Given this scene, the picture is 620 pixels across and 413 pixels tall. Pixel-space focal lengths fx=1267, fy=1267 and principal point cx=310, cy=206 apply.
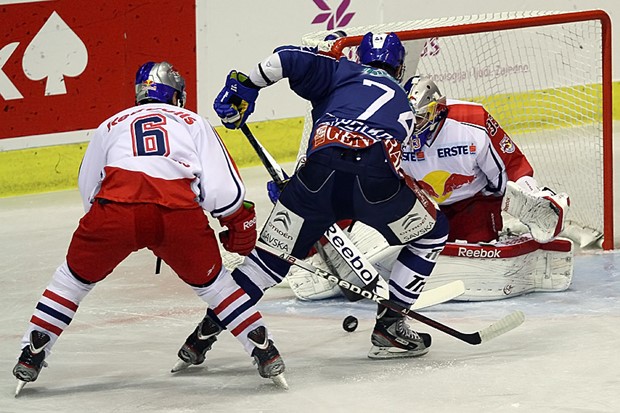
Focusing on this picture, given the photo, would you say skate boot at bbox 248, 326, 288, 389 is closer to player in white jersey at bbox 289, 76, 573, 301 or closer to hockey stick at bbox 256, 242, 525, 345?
hockey stick at bbox 256, 242, 525, 345

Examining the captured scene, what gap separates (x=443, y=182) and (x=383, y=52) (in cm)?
116

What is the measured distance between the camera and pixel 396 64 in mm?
3953

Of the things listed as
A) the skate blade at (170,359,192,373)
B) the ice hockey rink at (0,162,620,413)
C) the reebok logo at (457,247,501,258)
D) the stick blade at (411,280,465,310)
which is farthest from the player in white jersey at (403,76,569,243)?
the skate blade at (170,359,192,373)

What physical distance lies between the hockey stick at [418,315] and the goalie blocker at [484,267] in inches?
21.4

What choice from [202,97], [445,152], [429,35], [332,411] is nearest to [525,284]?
[445,152]

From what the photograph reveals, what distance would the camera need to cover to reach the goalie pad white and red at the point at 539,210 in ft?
15.6

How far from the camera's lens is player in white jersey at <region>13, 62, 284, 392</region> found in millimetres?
3510

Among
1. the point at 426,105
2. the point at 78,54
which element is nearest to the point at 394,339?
the point at 426,105

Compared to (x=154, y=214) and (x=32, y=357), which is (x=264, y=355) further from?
(x=32, y=357)

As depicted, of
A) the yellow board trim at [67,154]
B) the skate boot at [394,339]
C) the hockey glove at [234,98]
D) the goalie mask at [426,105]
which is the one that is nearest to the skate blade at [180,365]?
the skate boot at [394,339]

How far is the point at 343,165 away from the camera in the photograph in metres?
3.70

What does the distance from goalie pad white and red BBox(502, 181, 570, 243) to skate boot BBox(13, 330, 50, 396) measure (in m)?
2.01

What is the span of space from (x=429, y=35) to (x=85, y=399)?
2.25m

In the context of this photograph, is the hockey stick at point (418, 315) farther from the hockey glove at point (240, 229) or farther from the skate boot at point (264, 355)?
the skate boot at point (264, 355)
